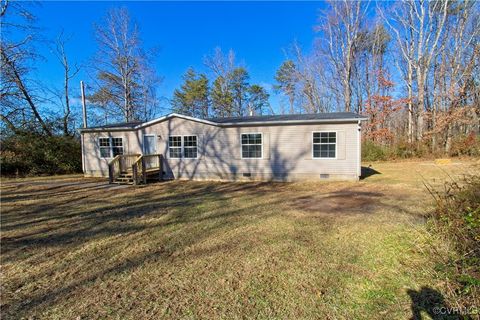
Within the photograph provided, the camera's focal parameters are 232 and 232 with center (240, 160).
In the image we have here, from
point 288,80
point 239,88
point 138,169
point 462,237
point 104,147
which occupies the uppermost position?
point 288,80

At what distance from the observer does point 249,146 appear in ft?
35.8

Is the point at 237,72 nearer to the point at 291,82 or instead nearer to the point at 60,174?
the point at 291,82

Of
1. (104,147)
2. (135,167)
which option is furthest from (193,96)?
(135,167)

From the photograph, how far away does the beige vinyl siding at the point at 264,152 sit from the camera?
9.98 m

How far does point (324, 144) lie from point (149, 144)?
8.71 metres

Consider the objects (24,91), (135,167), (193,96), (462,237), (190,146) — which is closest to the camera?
(462,237)

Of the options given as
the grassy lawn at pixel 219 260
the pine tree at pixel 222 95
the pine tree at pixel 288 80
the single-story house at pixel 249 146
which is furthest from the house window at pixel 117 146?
the pine tree at pixel 288 80

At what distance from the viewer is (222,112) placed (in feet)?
93.5

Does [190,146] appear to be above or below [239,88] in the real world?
below

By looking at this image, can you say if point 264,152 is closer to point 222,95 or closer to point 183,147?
→ point 183,147

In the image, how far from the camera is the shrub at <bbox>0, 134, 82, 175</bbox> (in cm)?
1390

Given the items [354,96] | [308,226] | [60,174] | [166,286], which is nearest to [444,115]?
[354,96]

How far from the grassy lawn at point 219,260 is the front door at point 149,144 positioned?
223 inches

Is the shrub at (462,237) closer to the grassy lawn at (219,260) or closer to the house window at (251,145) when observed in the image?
the grassy lawn at (219,260)
